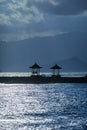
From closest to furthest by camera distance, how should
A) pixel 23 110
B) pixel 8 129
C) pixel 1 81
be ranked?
pixel 8 129
pixel 23 110
pixel 1 81

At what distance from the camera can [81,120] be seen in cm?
4897

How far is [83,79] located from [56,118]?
83.8 m

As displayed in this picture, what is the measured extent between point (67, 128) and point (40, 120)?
5842 millimetres

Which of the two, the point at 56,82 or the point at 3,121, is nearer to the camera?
the point at 3,121

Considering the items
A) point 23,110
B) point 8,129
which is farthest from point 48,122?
point 23,110

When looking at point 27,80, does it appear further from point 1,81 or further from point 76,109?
point 76,109

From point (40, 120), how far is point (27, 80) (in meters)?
90.1

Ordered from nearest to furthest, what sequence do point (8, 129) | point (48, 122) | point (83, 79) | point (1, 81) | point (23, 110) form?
point (8, 129) < point (48, 122) < point (23, 110) < point (83, 79) < point (1, 81)

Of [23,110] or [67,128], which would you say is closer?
[67,128]

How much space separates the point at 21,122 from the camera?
47.9 meters

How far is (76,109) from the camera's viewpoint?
203ft

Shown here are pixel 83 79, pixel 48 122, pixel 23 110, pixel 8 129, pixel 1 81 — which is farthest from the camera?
pixel 1 81

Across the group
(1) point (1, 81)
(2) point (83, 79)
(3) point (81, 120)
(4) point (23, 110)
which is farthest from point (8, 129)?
(1) point (1, 81)

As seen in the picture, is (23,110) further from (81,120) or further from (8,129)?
(8,129)
